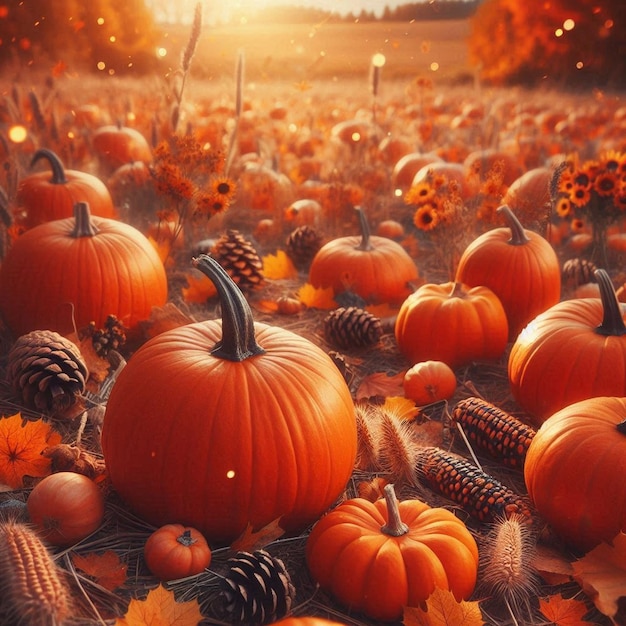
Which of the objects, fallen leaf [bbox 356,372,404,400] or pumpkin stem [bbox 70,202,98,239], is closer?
fallen leaf [bbox 356,372,404,400]

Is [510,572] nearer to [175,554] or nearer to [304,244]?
[175,554]

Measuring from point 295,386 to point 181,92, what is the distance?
3.25 m

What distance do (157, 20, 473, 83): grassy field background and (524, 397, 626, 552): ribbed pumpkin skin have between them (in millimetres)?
3286

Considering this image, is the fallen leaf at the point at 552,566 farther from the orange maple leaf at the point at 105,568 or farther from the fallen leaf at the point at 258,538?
the orange maple leaf at the point at 105,568

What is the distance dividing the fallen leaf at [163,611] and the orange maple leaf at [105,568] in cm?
26

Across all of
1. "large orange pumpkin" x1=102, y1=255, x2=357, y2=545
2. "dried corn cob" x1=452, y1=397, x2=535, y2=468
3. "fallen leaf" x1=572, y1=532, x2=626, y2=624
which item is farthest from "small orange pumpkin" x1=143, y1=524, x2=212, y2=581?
"dried corn cob" x1=452, y1=397, x2=535, y2=468

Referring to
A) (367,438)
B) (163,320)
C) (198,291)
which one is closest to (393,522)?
(367,438)

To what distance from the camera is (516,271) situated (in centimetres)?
400

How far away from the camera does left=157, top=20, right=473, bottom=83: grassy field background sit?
18.3 ft

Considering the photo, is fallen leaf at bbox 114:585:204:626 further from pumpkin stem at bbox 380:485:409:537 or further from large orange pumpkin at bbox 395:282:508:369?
large orange pumpkin at bbox 395:282:508:369

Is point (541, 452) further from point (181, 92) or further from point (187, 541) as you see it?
point (181, 92)

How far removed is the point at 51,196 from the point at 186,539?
318 cm

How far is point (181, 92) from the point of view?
4926 millimetres

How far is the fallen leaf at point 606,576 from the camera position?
2.03 metres
